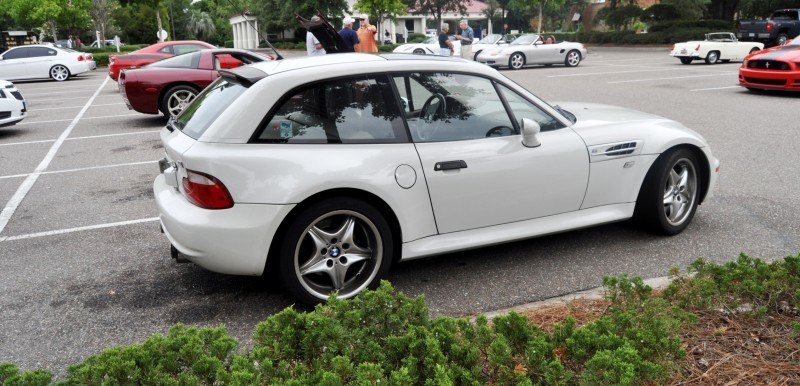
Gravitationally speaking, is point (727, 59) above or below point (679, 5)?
below

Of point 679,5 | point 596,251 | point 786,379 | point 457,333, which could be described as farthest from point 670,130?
point 679,5

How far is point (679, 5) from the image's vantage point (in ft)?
139

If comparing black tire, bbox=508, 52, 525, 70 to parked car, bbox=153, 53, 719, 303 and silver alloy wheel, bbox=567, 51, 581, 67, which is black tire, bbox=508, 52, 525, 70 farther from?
parked car, bbox=153, 53, 719, 303

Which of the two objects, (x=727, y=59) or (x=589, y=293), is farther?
(x=727, y=59)

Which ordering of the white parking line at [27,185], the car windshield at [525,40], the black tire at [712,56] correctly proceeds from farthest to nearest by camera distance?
the car windshield at [525,40] < the black tire at [712,56] < the white parking line at [27,185]

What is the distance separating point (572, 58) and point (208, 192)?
75.2 ft

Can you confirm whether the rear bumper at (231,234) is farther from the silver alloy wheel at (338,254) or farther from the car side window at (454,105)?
the car side window at (454,105)

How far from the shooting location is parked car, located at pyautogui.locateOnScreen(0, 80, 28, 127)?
1102 cm

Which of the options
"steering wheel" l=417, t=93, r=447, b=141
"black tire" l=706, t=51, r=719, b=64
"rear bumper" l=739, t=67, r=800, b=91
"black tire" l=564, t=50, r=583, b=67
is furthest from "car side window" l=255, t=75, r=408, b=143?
"black tire" l=706, t=51, r=719, b=64

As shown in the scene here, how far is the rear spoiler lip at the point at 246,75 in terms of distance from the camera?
402 cm

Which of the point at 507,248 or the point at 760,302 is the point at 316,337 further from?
the point at 507,248

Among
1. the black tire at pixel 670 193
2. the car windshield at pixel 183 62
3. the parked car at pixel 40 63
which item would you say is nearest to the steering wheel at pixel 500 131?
the black tire at pixel 670 193

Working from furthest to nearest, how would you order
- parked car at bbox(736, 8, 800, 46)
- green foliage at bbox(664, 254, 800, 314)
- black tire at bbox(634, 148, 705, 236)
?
parked car at bbox(736, 8, 800, 46) < black tire at bbox(634, 148, 705, 236) < green foliage at bbox(664, 254, 800, 314)

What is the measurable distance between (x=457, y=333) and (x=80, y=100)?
55.9 ft
